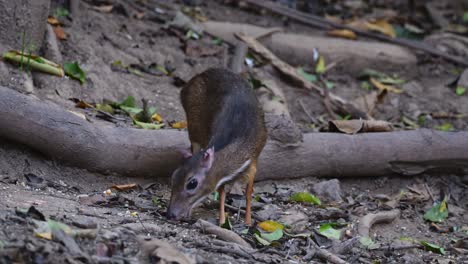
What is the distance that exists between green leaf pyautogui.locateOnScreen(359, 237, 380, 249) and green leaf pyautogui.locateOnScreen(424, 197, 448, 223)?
1.14 m

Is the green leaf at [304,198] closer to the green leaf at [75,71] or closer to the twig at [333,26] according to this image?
the green leaf at [75,71]

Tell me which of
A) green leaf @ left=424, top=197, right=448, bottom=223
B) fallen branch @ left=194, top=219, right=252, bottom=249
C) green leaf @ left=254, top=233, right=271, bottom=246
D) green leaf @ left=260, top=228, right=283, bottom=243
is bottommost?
green leaf @ left=424, top=197, right=448, bottom=223

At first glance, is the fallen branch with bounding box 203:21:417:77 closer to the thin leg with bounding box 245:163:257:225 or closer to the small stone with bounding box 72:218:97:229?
the thin leg with bounding box 245:163:257:225

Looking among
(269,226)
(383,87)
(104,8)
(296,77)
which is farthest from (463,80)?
(269,226)

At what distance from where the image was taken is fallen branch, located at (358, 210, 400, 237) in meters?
6.29

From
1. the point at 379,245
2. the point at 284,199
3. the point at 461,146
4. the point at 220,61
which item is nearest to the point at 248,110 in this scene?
the point at 284,199

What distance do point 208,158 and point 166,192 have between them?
3.29 ft

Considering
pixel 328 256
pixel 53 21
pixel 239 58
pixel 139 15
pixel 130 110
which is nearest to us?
pixel 328 256

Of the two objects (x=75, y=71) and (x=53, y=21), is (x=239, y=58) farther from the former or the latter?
(x=75, y=71)

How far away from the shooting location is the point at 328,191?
7.06 metres

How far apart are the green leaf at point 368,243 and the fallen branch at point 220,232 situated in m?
0.92

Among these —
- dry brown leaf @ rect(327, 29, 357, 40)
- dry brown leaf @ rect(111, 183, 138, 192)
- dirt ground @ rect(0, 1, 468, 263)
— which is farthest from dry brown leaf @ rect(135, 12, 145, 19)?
dry brown leaf @ rect(111, 183, 138, 192)

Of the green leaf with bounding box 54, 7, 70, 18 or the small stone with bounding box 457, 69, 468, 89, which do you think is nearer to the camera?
the green leaf with bounding box 54, 7, 70, 18

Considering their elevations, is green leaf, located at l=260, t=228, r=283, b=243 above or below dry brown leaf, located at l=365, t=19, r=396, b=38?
below
